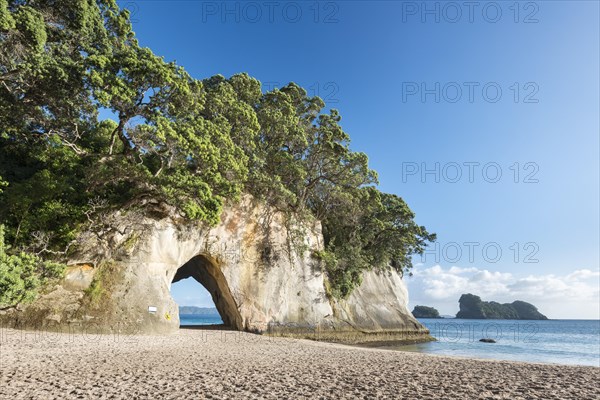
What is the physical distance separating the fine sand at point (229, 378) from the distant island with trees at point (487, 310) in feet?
448

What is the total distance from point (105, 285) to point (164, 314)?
2.99 meters

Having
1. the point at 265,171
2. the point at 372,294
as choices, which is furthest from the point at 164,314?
the point at 372,294

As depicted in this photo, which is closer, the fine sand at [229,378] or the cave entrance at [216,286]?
the fine sand at [229,378]

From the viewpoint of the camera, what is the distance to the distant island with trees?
13338cm

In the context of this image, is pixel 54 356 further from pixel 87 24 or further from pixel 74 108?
pixel 87 24

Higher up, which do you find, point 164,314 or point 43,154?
point 43,154

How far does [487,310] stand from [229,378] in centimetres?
15231

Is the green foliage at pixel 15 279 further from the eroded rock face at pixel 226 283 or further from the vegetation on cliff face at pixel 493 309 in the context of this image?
the vegetation on cliff face at pixel 493 309

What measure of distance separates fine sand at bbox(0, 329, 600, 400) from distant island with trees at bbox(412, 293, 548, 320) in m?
136

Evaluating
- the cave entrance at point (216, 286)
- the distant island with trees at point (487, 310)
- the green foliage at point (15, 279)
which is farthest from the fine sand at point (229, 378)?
the distant island with trees at point (487, 310)

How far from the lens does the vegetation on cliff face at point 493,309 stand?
5251 inches

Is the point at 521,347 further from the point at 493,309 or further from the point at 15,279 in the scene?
the point at 493,309

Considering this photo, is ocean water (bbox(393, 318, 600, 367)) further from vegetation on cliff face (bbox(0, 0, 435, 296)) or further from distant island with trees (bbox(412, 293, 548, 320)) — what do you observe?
distant island with trees (bbox(412, 293, 548, 320))

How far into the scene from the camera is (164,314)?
54.3 ft
